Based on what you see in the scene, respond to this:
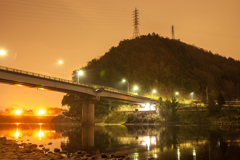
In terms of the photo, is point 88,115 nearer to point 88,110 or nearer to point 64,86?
point 88,110

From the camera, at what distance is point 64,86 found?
64.2m

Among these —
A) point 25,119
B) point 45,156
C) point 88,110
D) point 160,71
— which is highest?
point 160,71

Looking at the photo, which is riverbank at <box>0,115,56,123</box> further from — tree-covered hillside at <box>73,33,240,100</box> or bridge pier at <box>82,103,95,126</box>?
bridge pier at <box>82,103,95,126</box>

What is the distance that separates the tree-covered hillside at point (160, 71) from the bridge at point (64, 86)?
138ft

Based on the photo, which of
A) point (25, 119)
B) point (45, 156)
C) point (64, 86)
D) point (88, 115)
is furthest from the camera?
point (25, 119)

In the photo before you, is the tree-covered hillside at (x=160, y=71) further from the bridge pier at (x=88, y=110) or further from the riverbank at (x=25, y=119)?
the bridge pier at (x=88, y=110)

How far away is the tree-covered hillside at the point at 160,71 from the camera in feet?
429

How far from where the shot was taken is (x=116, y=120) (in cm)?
9194

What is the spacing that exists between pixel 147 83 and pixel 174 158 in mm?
110450

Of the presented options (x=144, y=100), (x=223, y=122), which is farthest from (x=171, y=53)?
(x=223, y=122)

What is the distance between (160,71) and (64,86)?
9269 cm

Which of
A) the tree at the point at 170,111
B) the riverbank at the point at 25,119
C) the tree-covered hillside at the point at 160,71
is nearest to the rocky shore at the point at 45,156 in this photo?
the tree at the point at 170,111

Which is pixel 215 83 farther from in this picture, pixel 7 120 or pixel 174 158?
pixel 174 158

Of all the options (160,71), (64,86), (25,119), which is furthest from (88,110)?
(160,71)
